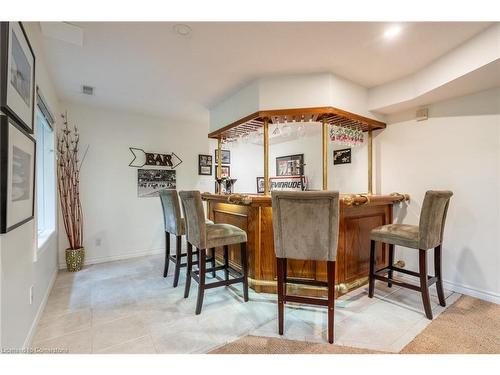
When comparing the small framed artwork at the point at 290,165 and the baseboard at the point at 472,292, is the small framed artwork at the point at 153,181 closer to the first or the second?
the small framed artwork at the point at 290,165

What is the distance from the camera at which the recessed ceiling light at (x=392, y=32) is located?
70.6 inches

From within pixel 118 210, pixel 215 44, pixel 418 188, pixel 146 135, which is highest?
pixel 215 44

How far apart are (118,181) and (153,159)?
0.65 meters

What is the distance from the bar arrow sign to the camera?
12.8 feet

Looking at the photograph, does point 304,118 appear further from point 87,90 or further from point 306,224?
point 87,90

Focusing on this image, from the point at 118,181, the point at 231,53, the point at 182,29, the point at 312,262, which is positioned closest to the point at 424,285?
the point at 312,262

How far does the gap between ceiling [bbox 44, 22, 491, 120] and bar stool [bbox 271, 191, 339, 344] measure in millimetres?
1281

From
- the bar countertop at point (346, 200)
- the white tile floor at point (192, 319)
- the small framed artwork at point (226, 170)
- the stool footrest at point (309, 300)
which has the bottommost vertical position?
the white tile floor at point (192, 319)

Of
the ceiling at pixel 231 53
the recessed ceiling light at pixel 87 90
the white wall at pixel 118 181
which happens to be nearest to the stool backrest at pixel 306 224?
the ceiling at pixel 231 53

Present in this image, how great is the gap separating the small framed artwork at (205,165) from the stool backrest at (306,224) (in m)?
2.96

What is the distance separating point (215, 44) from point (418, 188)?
272cm

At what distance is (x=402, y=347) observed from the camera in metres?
1.65
